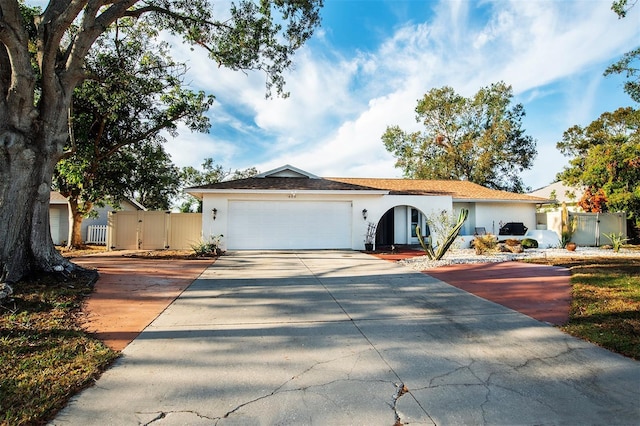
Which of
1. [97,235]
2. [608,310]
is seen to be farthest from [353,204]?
[97,235]

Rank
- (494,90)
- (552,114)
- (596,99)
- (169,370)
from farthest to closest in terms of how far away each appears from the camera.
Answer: (494,90) → (552,114) → (596,99) → (169,370)

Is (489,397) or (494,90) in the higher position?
(494,90)

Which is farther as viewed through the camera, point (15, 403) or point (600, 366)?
point (600, 366)

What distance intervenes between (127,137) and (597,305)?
17706 mm

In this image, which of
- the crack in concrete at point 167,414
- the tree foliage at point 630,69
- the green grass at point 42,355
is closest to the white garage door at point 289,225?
the green grass at point 42,355

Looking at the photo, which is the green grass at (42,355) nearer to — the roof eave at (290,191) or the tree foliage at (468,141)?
the roof eave at (290,191)

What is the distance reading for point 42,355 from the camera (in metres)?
3.46

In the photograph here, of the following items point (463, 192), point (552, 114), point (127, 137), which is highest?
point (552, 114)

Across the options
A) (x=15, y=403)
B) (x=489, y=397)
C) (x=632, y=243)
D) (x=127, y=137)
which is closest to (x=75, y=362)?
(x=15, y=403)

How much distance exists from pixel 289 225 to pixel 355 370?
11458mm

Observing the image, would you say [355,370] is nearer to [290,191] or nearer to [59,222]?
[290,191]

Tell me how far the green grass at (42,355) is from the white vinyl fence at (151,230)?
1048cm

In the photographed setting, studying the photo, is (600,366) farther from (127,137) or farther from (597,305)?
(127,137)

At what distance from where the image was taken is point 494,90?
28.9 meters
